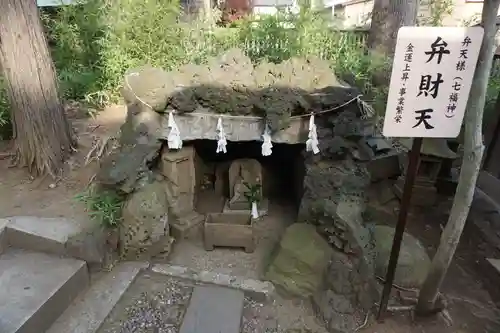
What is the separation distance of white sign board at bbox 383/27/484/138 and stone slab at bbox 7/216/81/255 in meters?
2.80

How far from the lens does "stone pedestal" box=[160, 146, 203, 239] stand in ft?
13.1

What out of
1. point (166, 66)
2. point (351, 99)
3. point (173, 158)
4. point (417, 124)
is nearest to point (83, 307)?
point (173, 158)

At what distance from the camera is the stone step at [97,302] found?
2.82 m

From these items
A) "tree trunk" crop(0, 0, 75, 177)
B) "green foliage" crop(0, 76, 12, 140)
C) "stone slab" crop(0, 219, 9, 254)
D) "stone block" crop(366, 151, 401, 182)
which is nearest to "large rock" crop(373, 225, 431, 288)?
"stone block" crop(366, 151, 401, 182)

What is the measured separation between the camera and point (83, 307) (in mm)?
2998

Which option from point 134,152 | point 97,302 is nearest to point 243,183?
point 134,152

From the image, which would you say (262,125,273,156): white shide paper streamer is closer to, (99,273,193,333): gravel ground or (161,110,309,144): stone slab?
(161,110,309,144): stone slab

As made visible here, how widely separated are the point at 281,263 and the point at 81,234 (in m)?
1.79

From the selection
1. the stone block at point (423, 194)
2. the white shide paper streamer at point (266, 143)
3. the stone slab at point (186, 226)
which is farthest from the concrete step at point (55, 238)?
the stone block at point (423, 194)

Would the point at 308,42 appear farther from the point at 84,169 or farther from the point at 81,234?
the point at 81,234

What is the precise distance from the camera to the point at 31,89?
171 inches

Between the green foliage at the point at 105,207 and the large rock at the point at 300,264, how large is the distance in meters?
1.57

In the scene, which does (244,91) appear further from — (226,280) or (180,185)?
(226,280)

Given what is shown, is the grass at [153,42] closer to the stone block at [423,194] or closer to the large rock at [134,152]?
the stone block at [423,194]
